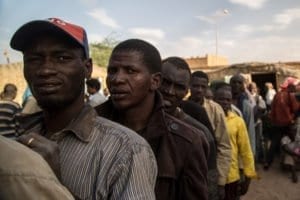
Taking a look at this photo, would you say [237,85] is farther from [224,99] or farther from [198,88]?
[198,88]

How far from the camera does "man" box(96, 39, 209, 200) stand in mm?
2105

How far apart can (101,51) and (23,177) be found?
30966 mm

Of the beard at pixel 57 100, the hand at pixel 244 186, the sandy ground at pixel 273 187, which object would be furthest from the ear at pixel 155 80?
the sandy ground at pixel 273 187

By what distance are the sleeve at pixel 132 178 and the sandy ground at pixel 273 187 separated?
635 centimetres

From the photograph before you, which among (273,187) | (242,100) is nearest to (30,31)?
(242,100)

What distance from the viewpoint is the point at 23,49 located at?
1.53 metres

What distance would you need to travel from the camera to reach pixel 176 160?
2.12m

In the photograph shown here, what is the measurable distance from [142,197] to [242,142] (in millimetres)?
3015

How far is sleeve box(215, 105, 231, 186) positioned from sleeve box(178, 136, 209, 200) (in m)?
1.49

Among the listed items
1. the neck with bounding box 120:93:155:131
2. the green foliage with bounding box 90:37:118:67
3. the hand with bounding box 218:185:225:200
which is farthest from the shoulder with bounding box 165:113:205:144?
the green foliage with bounding box 90:37:118:67

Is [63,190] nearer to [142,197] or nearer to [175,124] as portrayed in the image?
[142,197]

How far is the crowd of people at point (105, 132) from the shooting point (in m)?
1.07

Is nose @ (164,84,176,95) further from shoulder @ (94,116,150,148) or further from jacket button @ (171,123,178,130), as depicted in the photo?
shoulder @ (94,116,150,148)

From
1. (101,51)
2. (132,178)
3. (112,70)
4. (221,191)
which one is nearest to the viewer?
(132,178)
